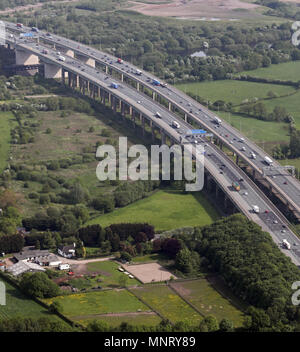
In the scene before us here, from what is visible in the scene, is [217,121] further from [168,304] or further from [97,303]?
[97,303]

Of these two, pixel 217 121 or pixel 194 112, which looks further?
pixel 194 112

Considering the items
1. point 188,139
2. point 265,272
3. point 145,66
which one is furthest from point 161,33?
point 265,272

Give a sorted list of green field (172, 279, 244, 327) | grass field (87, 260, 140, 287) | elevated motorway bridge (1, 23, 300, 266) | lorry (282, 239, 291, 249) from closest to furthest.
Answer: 1. green field (172, 279, 244, 327)
2. grass field (87, 260, 140, 287)
3. lorry (282, 239, 291, 249)
4. elevated motorway bridge (1, 23, 300, 266)

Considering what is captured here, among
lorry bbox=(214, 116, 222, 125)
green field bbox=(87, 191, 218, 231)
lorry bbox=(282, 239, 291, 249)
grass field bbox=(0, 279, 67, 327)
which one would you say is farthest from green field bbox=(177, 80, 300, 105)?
grass field bbox=(0, 279, 67, 327)

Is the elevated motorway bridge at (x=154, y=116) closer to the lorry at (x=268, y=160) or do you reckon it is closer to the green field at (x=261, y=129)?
the lorry at (x=268, y=160)

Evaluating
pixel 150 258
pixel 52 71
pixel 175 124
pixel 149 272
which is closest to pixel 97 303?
pixel 149 272

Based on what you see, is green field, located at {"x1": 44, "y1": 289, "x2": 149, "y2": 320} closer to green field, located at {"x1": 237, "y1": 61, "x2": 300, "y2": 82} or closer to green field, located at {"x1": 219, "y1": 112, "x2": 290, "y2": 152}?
green field, located at {"x1": 219, "y1": 112, "x2": 290, "y2": 152}

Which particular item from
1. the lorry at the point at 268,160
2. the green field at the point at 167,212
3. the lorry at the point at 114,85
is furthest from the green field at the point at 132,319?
the lorry at the point at 114,85

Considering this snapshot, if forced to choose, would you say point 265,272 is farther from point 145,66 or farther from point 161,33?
point 161,33
